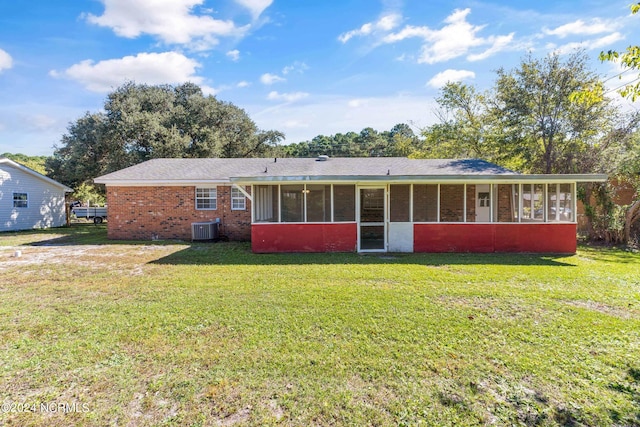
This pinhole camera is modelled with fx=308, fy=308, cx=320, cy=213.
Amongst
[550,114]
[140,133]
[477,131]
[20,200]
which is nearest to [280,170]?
[550,114]

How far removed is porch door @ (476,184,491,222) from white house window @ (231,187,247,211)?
29.1 feet

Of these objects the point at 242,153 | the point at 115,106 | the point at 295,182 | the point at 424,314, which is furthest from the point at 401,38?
the point at 115,106

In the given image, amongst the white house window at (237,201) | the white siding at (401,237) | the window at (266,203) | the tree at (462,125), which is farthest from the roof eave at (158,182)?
the tree at (462,125)

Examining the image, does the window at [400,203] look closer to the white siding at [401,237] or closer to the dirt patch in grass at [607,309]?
the white siding at [401,237]

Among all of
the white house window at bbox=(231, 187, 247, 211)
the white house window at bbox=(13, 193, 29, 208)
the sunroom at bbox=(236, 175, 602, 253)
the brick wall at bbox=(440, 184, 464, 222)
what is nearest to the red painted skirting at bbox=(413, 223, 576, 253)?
the sunroom at bbox=(236, 175, 602, 253)

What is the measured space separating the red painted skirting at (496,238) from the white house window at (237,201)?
7005mm

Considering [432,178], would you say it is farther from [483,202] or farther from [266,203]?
[266,203]

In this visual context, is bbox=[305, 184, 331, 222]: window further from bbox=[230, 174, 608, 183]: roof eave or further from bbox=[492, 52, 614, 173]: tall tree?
bbox=[492, 52, 614, 173]: tall tree

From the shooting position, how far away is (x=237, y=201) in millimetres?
12852

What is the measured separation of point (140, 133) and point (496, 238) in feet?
69.2

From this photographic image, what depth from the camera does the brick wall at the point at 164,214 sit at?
12797mm

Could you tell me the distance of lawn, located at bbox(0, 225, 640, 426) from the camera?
2.48 meters

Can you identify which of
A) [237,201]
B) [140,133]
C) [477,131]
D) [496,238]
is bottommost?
[496,238]

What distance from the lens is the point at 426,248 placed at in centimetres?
971
